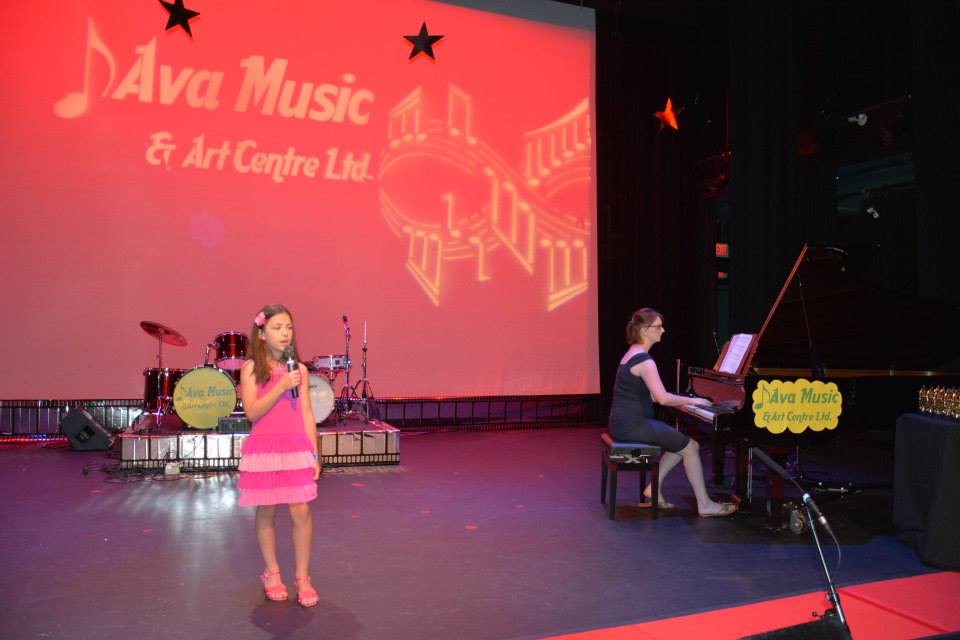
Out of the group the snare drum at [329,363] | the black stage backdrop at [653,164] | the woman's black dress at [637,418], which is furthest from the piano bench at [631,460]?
the black stage backdrop at [653,164]

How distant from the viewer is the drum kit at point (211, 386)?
642cm

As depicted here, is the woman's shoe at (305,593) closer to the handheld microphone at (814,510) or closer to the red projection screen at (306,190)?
the handheld microphone at (814,510)

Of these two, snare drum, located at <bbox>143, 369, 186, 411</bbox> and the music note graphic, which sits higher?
the music note graphic

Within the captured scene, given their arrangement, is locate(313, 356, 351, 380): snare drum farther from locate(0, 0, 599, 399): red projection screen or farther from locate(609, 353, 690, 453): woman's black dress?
locate(609, 353, 690, 453): woman's black dress

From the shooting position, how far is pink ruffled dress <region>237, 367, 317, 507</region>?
126 inches

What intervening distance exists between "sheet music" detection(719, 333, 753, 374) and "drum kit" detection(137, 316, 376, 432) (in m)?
3.28

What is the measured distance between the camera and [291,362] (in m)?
3.06

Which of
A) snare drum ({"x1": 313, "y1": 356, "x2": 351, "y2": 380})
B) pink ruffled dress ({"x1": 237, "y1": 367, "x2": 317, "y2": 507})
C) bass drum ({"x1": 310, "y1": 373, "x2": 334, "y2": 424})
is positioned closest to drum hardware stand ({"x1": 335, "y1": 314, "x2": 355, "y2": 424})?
snare drum ({"x1": 313, "y1": 356, "x2": 351, "y2": 380})

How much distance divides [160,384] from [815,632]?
19.4ft

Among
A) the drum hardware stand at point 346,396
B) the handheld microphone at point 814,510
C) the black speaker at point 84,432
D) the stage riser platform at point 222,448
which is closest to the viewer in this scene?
the handheld microphone at point 814,510

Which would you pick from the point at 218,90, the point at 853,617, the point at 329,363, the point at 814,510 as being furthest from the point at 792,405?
the point at 218,90

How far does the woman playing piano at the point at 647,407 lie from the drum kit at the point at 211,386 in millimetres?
2728

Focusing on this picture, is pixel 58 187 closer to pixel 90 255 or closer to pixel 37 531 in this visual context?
pixel 90 255

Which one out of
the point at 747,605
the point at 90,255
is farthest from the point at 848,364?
the point at 90,255
